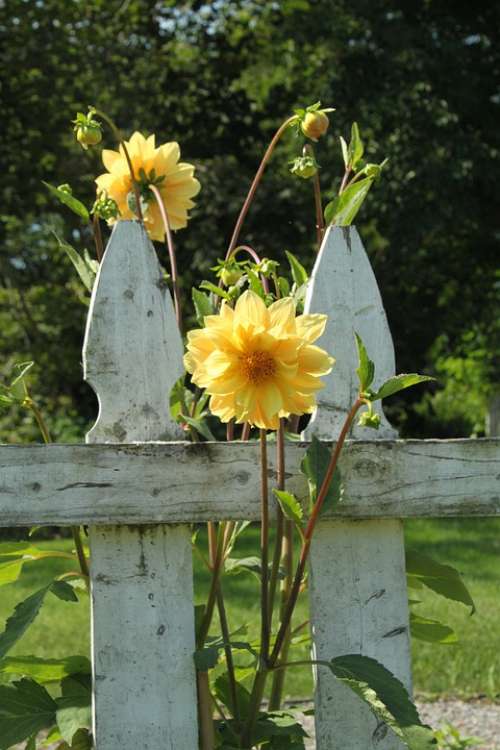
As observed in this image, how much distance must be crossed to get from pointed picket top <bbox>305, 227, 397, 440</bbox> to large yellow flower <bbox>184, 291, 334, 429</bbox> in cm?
35

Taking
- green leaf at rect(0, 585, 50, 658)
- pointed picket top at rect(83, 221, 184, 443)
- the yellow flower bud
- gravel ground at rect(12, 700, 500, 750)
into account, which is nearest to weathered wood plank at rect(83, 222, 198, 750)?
pointed picket top at rect(83, 221, 184, 443)

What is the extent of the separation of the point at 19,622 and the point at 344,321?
2.37ft

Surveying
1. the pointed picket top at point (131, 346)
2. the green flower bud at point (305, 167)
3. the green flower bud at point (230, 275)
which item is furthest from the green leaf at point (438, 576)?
the green flower bud at point (305, 167)

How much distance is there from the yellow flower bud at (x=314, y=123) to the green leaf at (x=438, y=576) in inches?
29.0

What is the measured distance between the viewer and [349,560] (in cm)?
167

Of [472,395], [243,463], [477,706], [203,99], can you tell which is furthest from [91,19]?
[243,463]

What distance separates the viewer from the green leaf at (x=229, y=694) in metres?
1.70

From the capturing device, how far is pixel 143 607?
62.7 inches

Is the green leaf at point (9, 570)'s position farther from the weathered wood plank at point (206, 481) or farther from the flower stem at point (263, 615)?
the flower stem at point (263, 615)

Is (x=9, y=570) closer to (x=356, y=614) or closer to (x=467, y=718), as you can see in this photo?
(x=356, y=614)

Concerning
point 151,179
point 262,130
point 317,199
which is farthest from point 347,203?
point 262,130

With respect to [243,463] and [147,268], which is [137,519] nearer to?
[243,463]

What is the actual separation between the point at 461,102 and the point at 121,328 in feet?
30.8

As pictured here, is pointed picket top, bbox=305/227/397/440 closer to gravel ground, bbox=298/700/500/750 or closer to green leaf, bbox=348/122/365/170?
green leaf, bbox=348/122/365/170
